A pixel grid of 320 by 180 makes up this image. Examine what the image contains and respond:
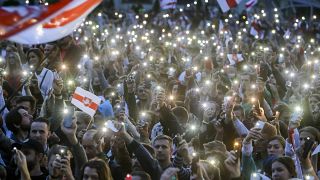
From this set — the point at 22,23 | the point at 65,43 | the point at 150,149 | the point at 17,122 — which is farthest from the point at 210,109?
the point at 22,23

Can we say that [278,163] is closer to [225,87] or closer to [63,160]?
[63,160]

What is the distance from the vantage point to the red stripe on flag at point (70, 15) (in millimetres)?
5906

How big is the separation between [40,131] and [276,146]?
244 centimetres

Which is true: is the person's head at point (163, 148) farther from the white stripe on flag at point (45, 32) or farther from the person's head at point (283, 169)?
the white stripe on flag at point (45, 32)

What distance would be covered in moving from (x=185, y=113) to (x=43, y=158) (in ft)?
9.51

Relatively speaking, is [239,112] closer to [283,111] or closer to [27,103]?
[283,111]

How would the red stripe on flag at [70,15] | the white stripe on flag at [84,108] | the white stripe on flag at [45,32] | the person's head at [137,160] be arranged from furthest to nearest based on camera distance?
the white stripe on flag at [84,108], the person's head at [137,160], the red stripe on flag at [70,15], the white stripe on flag at [45,32]

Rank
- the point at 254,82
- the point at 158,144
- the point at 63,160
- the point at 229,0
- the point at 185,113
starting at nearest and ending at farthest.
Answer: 1. the point at 63,160
2. the point at 158,144
3. the point at 185,113
4. the point at 254,82
5. the point at 229,0

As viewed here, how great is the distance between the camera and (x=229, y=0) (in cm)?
1178

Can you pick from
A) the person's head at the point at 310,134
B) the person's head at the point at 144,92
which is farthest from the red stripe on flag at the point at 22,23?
the person's head at the point at 144,92

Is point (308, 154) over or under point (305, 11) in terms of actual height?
over

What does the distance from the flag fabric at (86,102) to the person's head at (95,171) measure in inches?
65.9

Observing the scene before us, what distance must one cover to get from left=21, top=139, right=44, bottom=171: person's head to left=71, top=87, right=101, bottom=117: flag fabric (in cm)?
113

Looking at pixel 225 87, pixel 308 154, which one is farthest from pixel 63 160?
pixel 225 87
